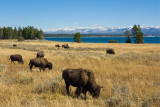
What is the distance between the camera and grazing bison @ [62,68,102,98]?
6.36 metres

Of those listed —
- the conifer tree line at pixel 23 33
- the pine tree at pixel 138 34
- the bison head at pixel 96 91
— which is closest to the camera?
the bison head at pixel 96 91

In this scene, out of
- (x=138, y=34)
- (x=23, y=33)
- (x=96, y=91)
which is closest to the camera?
(x=96, y=91)

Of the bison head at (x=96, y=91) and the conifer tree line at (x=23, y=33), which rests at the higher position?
the conifer tree line at (x=23, y=33)

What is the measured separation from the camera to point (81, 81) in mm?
6398

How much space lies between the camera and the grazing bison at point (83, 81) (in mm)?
6355

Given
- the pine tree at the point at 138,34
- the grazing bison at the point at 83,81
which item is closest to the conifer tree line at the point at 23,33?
the pine tree at the point at 138,34

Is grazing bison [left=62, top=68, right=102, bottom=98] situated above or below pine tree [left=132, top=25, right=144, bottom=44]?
below

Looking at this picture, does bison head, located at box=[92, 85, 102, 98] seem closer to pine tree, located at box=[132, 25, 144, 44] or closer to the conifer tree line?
pine tree, located at box=[132, 25, 144, 44]

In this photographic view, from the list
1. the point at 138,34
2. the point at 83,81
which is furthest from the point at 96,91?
Answer: the point at 138,34

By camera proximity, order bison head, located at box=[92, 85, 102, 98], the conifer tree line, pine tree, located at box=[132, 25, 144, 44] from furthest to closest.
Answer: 1. the conifer tree line
2. pine tree, located at box=[132, 25, 144, 44]
3. bison head, located at box=[92, 85, 102, 98]

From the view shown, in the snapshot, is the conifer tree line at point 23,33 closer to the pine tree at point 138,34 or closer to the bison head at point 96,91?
the pine tree at point 138,34

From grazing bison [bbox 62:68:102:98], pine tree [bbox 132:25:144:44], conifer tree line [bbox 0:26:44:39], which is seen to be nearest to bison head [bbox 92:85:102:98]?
grazing bison [bbox 62:68:102:98]

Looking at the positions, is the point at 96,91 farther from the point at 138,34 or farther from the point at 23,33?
the point at 23,33

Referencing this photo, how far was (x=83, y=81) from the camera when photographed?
20.9 ft
